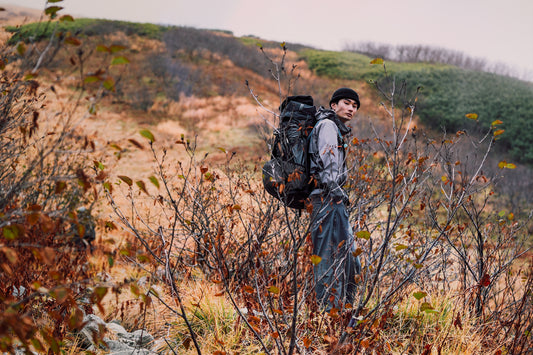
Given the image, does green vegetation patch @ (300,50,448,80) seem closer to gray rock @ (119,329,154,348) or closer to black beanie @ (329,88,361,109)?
black beanie @ (329,88,361,109)

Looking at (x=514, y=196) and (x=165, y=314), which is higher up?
(x=514, y=196)

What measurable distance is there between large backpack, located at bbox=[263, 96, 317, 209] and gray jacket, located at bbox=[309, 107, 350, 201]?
0.08 metres

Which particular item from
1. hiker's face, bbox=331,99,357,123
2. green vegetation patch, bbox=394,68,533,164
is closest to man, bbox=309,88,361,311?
hiker's face, bbox=331,99,357,123

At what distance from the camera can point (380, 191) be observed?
4637 millimetres

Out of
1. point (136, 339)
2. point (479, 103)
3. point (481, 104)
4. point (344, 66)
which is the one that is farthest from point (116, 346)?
point (344, 66)

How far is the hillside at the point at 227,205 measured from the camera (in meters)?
1.97

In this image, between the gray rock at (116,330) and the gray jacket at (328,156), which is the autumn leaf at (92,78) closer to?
the gray jacket at (328,156)

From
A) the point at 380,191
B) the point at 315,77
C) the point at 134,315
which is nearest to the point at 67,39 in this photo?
the point at 134,315

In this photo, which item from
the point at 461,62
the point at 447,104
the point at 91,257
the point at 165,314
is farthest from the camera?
the point at 461,62

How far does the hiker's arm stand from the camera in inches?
115

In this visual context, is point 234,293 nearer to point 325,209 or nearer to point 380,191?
point 325,209

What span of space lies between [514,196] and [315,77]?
15546mm

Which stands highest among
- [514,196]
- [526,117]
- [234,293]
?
[526,117]

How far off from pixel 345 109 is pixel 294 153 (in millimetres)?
666
